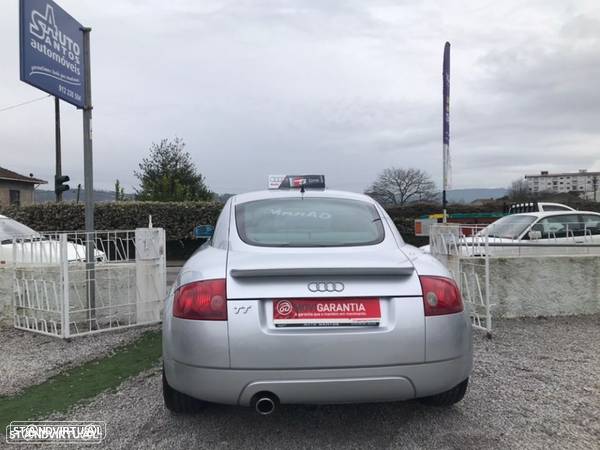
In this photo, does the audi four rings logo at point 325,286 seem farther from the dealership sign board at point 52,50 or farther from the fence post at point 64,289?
the dealership sign board at point 52,50

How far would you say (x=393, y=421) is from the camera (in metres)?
3.32

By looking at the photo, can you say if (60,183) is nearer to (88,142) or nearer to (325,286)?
(88,142)

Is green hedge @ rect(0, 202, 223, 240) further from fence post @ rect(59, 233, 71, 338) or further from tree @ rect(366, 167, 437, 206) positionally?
tree @ rect(366, 167, 437, 206)

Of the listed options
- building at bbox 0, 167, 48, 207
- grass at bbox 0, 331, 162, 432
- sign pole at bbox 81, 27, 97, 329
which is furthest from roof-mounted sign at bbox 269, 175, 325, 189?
building at bbox 0, 167, 48, 207

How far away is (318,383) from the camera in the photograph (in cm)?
262

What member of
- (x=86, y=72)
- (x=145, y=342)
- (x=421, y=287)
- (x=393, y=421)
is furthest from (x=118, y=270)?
(x=421, y=287)

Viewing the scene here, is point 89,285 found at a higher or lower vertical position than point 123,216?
lower

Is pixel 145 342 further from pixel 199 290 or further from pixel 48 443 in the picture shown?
pixel 199 290

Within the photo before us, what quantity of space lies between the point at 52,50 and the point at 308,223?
15.4 ft

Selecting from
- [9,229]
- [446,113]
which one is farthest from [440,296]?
[446,113]

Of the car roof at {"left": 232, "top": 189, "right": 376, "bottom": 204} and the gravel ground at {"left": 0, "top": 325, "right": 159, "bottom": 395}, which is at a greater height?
A: the car roof at {"left": 232, "top": 189, "right": 376, "bottom": 204}

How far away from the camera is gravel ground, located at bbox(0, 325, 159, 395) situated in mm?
4570

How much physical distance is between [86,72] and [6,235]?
355 centimetres

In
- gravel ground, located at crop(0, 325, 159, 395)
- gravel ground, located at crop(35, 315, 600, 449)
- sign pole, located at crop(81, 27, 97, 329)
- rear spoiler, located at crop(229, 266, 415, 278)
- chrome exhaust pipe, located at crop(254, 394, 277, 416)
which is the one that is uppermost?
sign pole, located at crop(81, 27, 97, 329)
